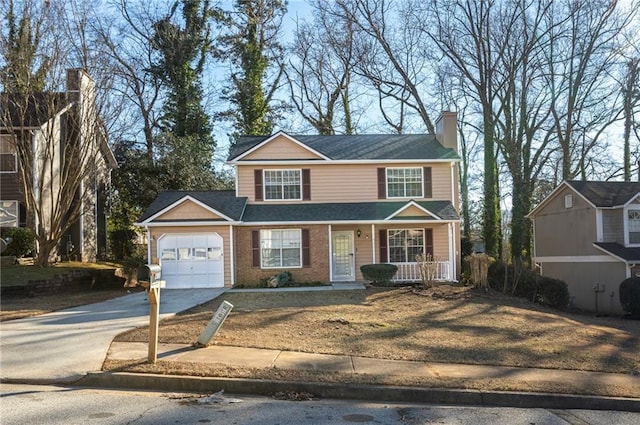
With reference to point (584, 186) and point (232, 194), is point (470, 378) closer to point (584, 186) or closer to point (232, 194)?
point (232, 194)

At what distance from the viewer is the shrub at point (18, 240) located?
73.5ft

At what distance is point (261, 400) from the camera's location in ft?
23.0

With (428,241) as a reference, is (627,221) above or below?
above

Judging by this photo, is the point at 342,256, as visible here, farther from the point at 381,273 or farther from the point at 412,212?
the point at 412,212

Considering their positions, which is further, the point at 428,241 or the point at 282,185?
the point at 282,185

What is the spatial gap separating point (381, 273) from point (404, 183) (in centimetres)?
512

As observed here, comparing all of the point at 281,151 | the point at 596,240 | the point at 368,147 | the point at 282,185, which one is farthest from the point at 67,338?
the point at 596,240

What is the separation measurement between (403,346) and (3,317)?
1019 centimetres

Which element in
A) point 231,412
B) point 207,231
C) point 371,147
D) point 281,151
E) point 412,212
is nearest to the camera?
point 231,412

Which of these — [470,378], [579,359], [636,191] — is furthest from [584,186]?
[470,378]

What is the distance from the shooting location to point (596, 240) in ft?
77.8

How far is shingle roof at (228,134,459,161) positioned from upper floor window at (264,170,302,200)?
1.50 m

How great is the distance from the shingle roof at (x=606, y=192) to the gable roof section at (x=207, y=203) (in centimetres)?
1523

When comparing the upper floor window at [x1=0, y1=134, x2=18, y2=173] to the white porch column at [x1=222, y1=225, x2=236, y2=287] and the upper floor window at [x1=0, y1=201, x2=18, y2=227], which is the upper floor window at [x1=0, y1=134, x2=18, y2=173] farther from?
the white porch column at [x1=222, y1=225, x2=236, y2=287]
